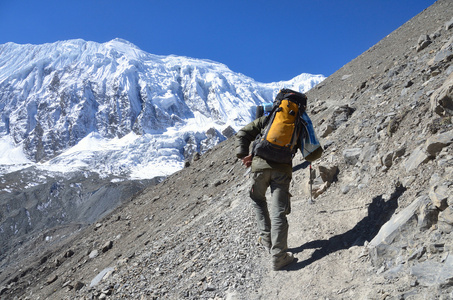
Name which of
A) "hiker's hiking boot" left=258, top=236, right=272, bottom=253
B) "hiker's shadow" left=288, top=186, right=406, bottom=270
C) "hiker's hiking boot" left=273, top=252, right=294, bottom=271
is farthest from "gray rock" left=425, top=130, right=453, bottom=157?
"hiker's hiking boot" left=258, top=236, right=272, bottom=253

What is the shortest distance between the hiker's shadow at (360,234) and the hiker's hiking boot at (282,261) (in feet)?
0.24

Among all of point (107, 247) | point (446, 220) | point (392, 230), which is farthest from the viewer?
point (107, 247)

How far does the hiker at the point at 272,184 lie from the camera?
4137mm

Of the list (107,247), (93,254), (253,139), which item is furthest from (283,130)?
(93,254)

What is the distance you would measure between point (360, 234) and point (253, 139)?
1.80 metres

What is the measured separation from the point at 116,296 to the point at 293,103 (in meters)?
4.21

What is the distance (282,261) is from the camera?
4.14 m

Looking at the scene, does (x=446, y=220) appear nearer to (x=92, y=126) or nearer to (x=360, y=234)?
(x=360, y=234)

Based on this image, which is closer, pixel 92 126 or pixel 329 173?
pixel 329 173

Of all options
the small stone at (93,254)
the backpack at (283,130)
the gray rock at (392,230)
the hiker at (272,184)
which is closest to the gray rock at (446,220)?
the gray rock at (392,230)

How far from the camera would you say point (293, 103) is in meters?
4.34

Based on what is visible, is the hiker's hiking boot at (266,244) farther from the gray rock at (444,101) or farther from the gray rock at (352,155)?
the gray rock at (444,101)

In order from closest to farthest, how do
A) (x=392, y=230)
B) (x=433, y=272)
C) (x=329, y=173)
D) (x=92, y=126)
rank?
1. (x=433, y=272)
2. (x=392, y=230)
3. (x=329, y=173)
4. (x=92, y=126)

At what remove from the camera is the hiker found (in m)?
4.14
